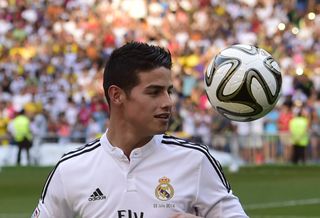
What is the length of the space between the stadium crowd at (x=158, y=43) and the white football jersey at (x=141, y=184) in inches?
822

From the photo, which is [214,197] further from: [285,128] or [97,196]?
[285,128]

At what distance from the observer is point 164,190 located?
5113mm

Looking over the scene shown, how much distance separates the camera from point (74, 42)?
3212 cm

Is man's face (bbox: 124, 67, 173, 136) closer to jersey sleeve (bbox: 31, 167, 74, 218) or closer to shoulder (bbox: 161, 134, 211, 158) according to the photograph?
shoulder (bbox: 161, 134, 211, 158)

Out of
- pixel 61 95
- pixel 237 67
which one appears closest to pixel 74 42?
pixel 61 95

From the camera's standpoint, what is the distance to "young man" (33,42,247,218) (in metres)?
5.10

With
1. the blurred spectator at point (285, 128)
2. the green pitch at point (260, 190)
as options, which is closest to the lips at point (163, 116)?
the green pitch at point (260, 190)

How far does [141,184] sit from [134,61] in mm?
640

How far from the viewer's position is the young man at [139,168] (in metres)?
5.10

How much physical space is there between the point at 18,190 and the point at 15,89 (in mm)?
10274

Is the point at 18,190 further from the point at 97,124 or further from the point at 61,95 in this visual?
the point at 61,95

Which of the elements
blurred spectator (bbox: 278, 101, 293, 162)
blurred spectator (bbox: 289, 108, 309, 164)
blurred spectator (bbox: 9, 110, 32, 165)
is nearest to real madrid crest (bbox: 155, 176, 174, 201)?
blurred spectator (bbox: 289, 108, 309, 164)

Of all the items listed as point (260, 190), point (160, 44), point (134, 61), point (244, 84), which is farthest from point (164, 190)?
point (160, 44)

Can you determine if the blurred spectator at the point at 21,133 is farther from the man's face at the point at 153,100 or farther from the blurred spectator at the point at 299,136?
the man's face at the point at 153,100
